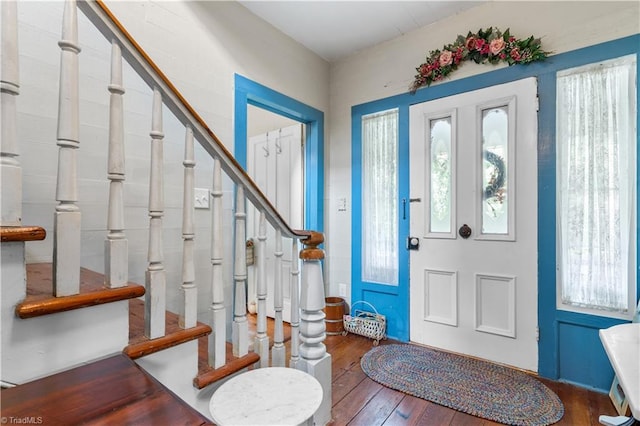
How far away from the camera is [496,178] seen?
211 centimetres

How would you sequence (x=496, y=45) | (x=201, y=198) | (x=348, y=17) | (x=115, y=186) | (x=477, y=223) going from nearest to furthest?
(x=115, y=186) < (x=201, y=198) < (x=496, y=45) < (x=477, y=223) < (x=348, y=17)

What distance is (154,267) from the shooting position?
99 centimetres

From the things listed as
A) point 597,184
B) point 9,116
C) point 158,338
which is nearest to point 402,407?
A: point 158,338

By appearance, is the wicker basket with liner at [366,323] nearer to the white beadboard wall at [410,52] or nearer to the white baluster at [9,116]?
the white beadboard wall at [410,52]

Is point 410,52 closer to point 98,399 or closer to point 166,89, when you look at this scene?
point 166,89

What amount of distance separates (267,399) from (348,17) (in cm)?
251

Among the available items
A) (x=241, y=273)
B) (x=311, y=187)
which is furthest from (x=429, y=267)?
(x=241, y=273)

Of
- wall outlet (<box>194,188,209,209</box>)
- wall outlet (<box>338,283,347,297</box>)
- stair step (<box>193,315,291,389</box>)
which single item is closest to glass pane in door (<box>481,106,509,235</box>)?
wall outlet (<box>338,283,347,297</box>)

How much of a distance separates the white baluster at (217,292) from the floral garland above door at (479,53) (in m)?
1.95

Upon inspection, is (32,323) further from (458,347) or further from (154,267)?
(458,347)

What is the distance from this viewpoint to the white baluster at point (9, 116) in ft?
2.29

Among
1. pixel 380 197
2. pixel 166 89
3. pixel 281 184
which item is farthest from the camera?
pixel 281 184

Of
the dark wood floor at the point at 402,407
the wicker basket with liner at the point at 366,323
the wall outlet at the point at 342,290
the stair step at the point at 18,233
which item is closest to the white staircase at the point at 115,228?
the stair step at the point at 18,233

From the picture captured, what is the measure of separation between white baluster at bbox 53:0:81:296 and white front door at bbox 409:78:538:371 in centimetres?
218
